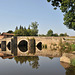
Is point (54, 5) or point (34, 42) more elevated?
point (54, 5)

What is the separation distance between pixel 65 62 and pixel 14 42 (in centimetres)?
3691


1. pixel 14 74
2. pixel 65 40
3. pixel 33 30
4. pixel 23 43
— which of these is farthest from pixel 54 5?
pixel 33 30

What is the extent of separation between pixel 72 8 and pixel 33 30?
170ft

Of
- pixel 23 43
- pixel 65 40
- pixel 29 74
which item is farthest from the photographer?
pixel 23 43

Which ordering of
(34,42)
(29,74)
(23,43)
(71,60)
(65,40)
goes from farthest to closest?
1. (23,43)
2. (34,42)
3. (65,40)
4. (71,60)
5. (29,74)

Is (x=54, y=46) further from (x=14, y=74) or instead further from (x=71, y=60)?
(x=14, y=74)

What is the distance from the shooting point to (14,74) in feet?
41.4

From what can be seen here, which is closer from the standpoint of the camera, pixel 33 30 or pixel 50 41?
pixel 50 41

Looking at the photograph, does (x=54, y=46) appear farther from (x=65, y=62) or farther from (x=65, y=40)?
(x=65, y=62)

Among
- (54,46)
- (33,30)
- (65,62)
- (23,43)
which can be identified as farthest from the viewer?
(33,30)

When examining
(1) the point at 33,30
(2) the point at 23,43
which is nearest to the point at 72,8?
(2) the point at 23,43

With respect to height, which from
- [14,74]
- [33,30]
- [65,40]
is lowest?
[14,74]

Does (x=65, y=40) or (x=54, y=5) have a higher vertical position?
(x=54, y=5)

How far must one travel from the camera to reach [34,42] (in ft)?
160
